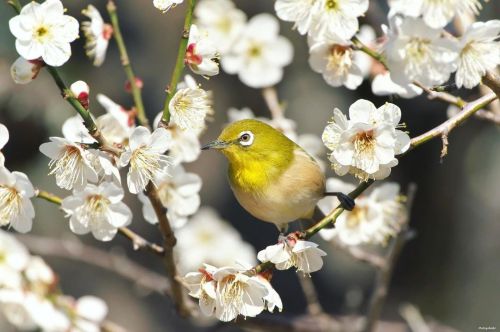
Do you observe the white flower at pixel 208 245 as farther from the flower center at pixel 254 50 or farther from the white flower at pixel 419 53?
the white flower at pixel 419 53

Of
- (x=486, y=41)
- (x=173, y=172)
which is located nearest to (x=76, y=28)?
(x=173, y=172)

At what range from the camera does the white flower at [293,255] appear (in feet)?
5.55

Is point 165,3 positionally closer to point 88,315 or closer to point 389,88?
point 389,88

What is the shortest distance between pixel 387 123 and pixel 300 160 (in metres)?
0.89

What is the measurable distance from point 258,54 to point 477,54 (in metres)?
1.34

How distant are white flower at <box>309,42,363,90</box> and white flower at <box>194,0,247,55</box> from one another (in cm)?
80

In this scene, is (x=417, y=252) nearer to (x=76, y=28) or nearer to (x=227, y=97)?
(x=227, y=97)

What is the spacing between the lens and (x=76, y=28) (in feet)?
5.66

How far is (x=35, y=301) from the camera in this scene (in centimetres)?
233

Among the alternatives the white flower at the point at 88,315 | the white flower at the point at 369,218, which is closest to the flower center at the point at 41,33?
the white flower at the point at 88,315

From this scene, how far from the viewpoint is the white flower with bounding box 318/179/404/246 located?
2486 millimetres

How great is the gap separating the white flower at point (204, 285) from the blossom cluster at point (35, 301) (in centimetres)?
68

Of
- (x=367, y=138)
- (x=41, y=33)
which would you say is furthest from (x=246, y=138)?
(x=41, y=33)

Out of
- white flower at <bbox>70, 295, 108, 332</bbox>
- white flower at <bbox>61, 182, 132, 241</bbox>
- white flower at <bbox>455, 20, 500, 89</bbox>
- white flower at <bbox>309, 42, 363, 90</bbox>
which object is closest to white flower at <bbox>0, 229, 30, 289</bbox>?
white flower at <bbox>70, 295, 108, 332</bbox>
